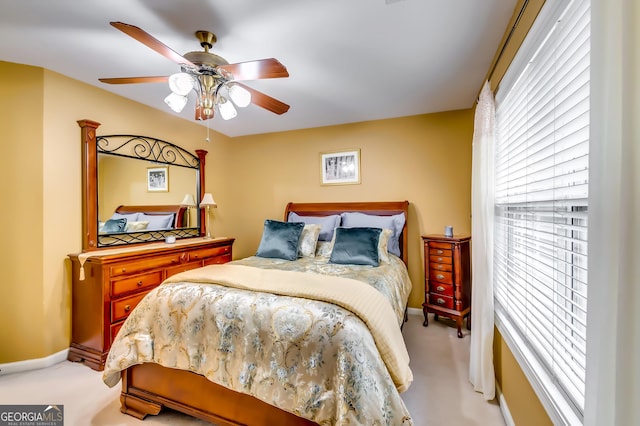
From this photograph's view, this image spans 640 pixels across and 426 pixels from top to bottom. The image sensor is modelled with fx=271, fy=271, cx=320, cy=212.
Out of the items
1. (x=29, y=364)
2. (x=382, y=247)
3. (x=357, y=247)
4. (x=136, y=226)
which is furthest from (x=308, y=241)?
(x=29, y=364)

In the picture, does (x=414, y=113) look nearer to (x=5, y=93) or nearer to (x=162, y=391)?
(x=162, y=391)

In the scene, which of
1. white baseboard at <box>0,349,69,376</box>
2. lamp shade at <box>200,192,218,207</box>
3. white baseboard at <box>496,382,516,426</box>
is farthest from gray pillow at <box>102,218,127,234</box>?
white baseboard at <box>496,382,516,426</box>

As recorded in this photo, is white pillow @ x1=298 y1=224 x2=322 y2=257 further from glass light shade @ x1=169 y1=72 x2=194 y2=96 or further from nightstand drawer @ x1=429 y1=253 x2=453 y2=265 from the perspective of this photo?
glass light shade @ x1=169 y1=72 x2=194 y2=96

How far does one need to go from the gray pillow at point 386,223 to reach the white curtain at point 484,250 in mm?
1264

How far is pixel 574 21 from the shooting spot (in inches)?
38.8

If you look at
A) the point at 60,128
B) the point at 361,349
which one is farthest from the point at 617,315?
the point at 60,128

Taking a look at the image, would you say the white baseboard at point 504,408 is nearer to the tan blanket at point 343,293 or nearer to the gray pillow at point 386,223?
the tan blanket at point 343,293

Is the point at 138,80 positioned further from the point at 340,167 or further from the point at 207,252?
the point at 340,167

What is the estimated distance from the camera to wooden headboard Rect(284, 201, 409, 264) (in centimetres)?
340

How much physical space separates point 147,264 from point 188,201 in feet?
3.93

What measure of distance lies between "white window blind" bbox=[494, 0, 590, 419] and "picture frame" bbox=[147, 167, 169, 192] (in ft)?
11.7

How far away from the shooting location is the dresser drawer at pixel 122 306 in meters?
2.42

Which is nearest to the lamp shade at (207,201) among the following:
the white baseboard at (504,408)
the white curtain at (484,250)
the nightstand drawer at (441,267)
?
the nightstand drawer at (441,267)

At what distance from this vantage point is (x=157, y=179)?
332 cm
